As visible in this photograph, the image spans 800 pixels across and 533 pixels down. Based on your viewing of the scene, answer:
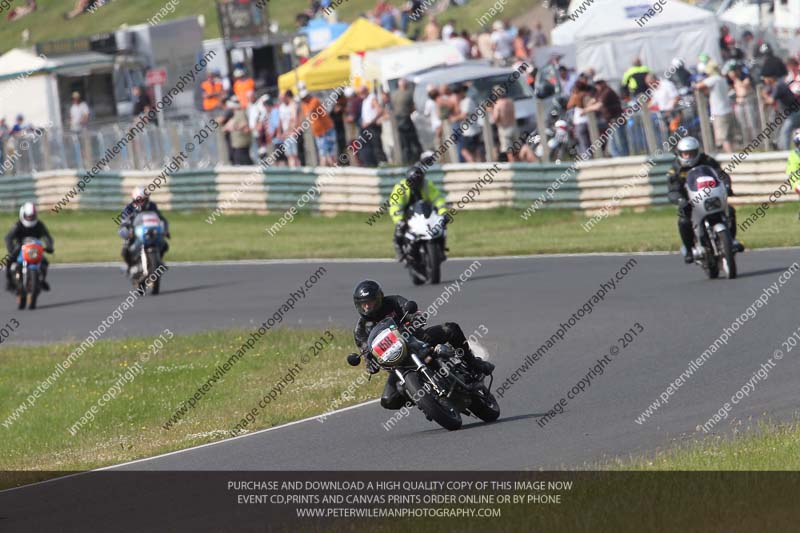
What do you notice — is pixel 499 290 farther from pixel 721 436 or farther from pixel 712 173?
pixel 721 436

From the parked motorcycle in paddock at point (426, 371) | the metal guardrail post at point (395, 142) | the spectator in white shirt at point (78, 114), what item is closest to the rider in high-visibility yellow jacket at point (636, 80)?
the metal guardrail post at point (395, 142)

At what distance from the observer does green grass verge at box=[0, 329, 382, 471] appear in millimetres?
13422

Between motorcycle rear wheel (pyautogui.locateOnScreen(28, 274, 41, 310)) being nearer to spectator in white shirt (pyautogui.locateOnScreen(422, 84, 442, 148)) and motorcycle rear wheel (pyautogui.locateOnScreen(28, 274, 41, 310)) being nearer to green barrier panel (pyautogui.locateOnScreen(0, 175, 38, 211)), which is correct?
spectator in white shirt (pyautogui.locateOnScreen(422, 84, 442, 148))

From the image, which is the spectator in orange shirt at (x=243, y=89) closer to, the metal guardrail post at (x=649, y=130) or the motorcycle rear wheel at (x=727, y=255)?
the metal guardrail post at (x=649, y=130)

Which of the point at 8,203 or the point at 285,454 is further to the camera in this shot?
the point at 8,203

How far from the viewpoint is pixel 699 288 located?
16625 mm

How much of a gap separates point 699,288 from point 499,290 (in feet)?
10.2

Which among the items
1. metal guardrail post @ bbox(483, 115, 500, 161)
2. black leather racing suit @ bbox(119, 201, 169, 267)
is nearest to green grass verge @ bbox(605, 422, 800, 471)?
black leather racing suit @ bbox(119, 201, 169, 267)

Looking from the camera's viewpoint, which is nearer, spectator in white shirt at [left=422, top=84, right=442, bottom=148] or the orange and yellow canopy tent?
spectator in white shirt at [left=422, top=84, right=442, bottom=148]

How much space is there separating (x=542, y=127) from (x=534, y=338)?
11149mm

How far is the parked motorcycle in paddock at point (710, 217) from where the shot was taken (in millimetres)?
16375

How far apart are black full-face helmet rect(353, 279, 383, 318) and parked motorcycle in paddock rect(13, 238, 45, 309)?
1270 cm

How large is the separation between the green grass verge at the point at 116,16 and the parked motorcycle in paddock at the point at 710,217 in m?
37.2

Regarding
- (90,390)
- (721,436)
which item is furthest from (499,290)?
(721,436)
